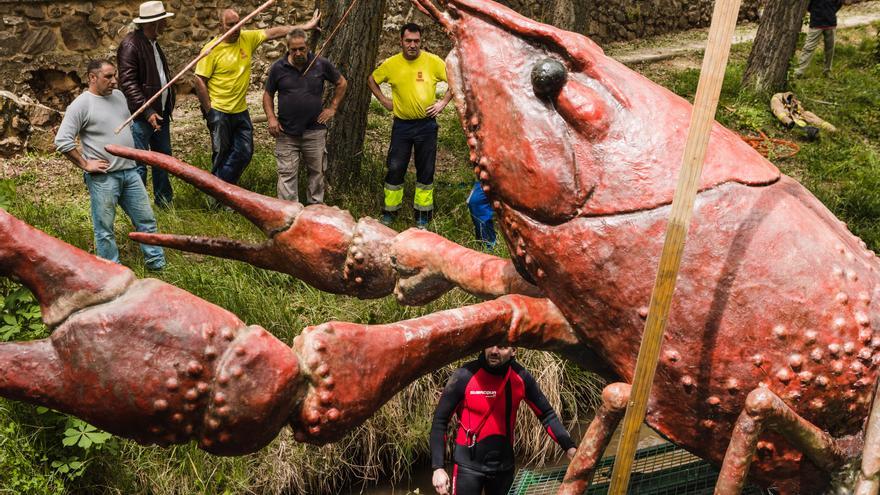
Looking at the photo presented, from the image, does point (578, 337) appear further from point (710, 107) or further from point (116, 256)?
point (116, 256)

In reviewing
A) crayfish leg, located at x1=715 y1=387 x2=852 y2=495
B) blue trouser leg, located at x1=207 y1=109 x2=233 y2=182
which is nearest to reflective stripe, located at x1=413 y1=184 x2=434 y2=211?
blue trouser leg, located at x1=207 y1=109 x2=233 y2=182

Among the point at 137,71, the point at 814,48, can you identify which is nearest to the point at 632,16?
the point at 814,48

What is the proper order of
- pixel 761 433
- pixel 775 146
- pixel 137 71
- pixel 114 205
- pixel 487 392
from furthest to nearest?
1. pixel 775 146
2. pixel 137 71
3. pixel 114 205
4. pixel 487 392
5. pixel 761 433

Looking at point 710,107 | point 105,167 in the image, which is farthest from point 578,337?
point 105,167

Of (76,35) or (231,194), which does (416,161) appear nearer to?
(76,35)

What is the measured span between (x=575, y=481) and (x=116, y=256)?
196 inches

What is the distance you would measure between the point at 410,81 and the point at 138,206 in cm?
263

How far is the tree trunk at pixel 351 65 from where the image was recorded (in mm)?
7691

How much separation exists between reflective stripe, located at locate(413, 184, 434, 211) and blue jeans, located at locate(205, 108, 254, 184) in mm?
1521

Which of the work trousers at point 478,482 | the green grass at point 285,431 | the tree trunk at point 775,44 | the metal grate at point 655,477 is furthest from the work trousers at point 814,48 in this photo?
the metal grate at point 655,477

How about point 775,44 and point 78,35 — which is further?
point 775,44

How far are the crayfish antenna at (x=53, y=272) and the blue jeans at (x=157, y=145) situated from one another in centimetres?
574

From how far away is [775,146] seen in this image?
999cm

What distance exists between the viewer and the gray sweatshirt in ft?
19.7
